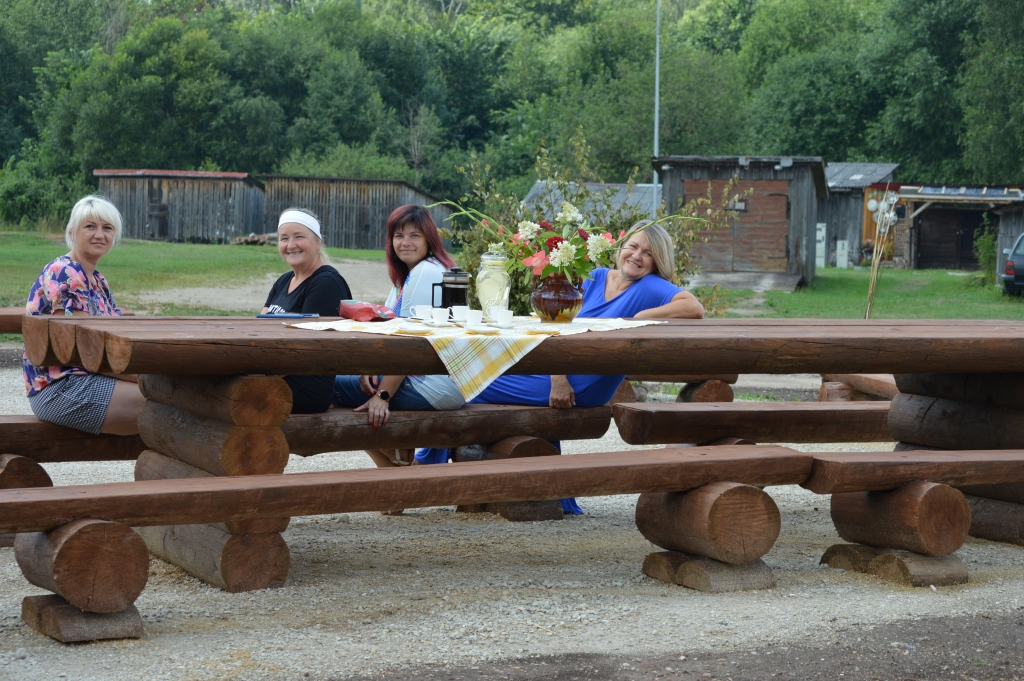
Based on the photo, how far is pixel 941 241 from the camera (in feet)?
135

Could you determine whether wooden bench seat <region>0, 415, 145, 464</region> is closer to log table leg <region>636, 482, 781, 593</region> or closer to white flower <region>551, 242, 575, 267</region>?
white flower <region>551, 242, 575, 267</region>

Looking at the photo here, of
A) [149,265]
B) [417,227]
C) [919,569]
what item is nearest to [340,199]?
[149,265]

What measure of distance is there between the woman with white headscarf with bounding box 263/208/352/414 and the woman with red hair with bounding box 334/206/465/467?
0.21m

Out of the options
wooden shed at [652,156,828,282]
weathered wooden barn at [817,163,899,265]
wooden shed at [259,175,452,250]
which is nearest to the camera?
wooden shed at [652,156,828,282]

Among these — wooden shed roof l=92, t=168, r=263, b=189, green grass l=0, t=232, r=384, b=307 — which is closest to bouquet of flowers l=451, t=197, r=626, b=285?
green grass l=0, t=232, r=384, b=307

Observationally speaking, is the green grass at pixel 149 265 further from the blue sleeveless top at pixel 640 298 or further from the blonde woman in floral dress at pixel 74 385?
the blue sleeveless top at pixel 640 298

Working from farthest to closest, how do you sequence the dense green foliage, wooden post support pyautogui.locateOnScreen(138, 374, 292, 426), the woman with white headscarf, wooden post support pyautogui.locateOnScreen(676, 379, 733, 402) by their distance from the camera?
the dense green foliage < wooden post support pyautogui.locateOnScreen(676, 379, 733, 402) < the woman with white headscarf < wooden post support pyautogui.locateOnScreen(138, 374, 292, 426)

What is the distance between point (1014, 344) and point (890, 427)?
1.11m

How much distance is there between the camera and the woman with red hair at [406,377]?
17.3ft

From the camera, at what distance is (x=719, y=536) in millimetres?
4305

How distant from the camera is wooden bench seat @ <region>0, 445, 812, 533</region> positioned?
358cm

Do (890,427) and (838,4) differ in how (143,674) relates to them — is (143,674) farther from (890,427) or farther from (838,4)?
(838,4)

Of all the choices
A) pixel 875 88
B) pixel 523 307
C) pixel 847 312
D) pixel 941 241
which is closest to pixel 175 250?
pixel 847 312

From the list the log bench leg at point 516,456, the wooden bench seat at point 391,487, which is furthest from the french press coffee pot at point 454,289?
the log bench leg at point 516,456
